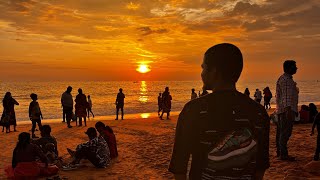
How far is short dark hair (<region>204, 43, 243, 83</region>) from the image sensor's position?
76.5 inches

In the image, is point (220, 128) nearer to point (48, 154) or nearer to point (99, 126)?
point (48, 154)

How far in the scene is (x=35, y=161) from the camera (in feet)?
26.7

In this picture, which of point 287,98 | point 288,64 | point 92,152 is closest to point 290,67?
point 288,64

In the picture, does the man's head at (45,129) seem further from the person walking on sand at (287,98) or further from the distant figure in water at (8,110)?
the distant figure in water at (8,110)

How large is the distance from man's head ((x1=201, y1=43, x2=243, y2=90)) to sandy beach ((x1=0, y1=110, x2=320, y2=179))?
546cm

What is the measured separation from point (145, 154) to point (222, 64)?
933 centimetres

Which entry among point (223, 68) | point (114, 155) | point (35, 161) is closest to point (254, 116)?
point (223, 68)

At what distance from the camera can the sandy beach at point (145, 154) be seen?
8.17 meters

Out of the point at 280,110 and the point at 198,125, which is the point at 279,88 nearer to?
the point at 280,110

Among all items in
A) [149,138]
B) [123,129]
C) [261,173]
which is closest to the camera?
[261,173]

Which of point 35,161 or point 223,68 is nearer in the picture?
point 223,68

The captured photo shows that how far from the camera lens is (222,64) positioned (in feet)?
6.42

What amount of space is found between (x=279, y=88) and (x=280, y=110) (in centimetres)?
58

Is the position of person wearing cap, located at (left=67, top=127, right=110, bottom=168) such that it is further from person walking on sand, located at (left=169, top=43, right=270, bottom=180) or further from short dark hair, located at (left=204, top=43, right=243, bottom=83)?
short dark hair, located at (left=204, top=43, right=243, bottom=83)
